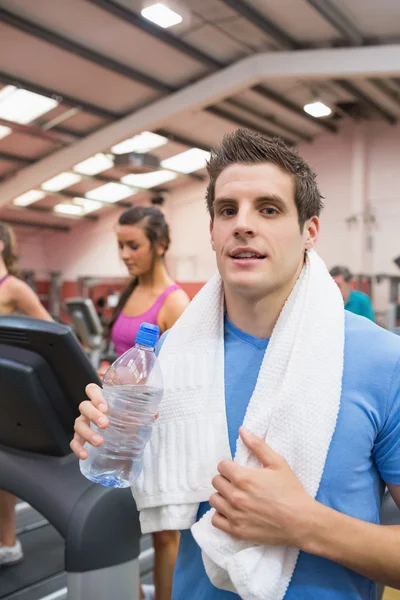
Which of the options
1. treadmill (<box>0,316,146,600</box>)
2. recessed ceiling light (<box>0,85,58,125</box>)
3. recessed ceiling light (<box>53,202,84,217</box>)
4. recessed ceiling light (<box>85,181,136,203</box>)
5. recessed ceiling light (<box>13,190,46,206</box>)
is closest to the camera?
treadmill (<box>0,316,146,600</box>)

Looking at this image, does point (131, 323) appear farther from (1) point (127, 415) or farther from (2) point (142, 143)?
(2) point (142, 143)

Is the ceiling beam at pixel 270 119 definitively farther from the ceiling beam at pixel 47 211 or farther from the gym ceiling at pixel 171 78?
the ceiling beam at pixel 47 211

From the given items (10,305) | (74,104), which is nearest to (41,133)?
(74,104)

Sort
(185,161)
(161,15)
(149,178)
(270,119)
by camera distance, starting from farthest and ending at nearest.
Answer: (149,178) < (185,161) < (270,119) < (161,15)

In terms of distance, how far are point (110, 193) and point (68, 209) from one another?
116cm

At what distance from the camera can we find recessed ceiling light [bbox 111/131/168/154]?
978 cm

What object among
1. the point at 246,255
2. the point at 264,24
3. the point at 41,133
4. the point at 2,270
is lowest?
the point at 246,255

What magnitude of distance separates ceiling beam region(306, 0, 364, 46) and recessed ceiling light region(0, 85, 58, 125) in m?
3.77

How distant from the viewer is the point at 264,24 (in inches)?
256

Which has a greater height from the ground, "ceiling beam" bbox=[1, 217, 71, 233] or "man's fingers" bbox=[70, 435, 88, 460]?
"ceiling beam" bbox=[1, 217, 71, 233]

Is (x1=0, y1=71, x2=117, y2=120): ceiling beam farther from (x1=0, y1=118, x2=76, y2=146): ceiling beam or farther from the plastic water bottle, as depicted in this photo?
the plastic water bottle

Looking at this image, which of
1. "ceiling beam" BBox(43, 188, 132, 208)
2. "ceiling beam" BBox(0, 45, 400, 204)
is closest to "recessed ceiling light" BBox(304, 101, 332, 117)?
"ceiling beam" BBox(0, 45, 400, 204)

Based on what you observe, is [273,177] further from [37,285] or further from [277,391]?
[37,285]

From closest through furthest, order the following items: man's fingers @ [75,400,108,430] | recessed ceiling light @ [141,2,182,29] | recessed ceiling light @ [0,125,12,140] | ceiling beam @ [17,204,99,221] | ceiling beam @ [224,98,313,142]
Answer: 1. man's fingers @ [75,400,108,430]
2. recessed ceiling light @ [141,2,182,29]
3. recessed ceiling light @ [0,125,12,140]
4. ceiling beam @ [224,98,313,142]
5. ceiling beam @ [17,204,99,221]
